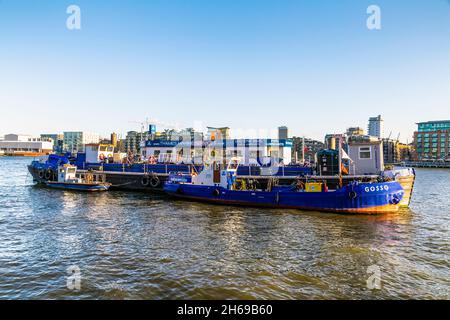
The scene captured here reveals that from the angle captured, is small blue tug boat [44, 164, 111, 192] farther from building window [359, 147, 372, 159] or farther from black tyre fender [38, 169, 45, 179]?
building window [359, 147, 372, 159]

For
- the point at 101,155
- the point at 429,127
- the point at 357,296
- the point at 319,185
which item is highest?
the point at 429,127

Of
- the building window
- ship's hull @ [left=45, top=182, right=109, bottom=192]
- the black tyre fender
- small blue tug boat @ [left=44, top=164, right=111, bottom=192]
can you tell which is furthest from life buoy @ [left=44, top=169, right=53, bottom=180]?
the building window

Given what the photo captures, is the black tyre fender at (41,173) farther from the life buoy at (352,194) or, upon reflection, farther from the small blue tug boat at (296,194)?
the life buoy at (352,194)

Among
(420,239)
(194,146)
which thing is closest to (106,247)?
(420,239)

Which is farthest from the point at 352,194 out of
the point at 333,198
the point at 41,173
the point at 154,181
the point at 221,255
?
the point at 41,173

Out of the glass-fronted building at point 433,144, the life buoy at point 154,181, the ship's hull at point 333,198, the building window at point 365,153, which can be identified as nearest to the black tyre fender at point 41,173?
the life buoy at point 154,181

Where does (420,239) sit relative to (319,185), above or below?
below

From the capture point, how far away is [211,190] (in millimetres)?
31797

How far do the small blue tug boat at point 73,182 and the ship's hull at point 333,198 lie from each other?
19686 millimetres

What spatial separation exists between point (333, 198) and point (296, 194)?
3.28 m
